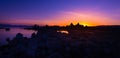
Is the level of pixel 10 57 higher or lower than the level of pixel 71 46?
lower

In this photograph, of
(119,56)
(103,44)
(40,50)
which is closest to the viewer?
(119,56)

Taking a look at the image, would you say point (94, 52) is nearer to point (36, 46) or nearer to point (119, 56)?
point (119, 56)

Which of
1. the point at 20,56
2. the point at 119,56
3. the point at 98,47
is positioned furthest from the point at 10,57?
the point at 119,56

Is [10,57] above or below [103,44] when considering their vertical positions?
below

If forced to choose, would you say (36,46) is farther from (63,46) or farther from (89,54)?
(89,54)

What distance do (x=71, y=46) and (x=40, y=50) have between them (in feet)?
5.98

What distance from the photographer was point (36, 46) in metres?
11.8

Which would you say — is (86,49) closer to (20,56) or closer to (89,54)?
(89,54)

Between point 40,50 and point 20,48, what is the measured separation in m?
2.06

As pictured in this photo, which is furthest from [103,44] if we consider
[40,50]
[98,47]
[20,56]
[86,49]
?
[20,56]

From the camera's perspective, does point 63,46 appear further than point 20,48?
No

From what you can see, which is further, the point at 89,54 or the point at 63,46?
the point at 63,46

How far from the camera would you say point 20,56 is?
12.0 meters

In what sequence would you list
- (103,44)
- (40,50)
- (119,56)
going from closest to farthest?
(119,56), (40,50), (103,44)
